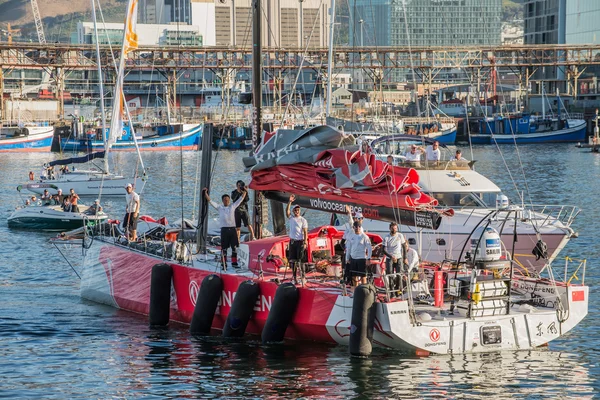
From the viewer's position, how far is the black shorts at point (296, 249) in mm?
23594

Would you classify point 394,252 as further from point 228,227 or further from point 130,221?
point 130,221

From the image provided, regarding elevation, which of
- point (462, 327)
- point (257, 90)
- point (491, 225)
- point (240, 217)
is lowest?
point (462, 327)

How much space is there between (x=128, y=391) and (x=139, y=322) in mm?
6178

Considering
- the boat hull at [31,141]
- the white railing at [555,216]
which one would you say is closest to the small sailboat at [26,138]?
the boat hull at [31,141]

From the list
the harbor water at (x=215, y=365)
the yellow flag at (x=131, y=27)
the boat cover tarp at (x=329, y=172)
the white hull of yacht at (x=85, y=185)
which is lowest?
the white hull of yacht at (x=85, y=185)

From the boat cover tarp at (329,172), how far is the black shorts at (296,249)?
106 cm

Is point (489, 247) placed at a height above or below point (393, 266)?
above

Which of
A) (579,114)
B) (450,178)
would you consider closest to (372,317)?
(450,178)

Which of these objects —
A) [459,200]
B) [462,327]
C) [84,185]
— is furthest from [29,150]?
[462,327]

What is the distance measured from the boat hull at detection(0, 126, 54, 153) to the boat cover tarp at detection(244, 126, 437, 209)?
100 metres

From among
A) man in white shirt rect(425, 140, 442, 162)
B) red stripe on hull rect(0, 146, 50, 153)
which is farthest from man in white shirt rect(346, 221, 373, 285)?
red stripe on hull rect(0, 146, 50, 153)

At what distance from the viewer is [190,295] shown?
25.2 meters

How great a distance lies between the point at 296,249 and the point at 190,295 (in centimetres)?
307

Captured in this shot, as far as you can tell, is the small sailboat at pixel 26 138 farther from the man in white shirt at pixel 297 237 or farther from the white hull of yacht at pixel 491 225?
the man in white shirt at pixel 297 237
